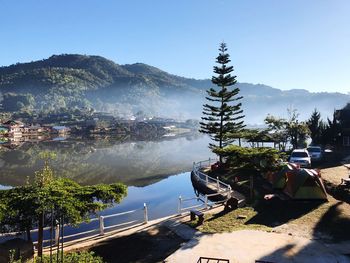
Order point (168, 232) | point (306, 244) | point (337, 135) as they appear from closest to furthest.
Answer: point (306, 244)
point (168, 232)
point (337, 135)

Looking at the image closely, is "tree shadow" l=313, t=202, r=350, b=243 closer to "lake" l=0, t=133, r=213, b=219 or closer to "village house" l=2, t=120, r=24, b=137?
"lake" l=0, t=133, r=213, b=219

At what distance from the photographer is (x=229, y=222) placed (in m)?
16.1

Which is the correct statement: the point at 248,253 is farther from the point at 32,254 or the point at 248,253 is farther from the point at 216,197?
the point at 216,197

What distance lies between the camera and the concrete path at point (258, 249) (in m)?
11.6

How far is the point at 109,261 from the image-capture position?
12125 millimetres

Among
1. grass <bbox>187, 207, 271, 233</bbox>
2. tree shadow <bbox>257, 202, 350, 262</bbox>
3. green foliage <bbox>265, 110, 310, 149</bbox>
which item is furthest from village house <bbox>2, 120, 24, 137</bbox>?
tree shadow <bbox>257, 202, 350, 262</bbox>

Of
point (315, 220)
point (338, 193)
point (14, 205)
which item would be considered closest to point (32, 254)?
point (14, 205)

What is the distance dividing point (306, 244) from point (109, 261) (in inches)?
286

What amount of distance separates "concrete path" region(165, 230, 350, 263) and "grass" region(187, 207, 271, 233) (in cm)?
86

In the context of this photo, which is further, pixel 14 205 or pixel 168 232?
pixel 168 232

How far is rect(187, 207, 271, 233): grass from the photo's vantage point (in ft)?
49.4

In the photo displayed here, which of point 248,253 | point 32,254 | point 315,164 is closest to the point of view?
point 32,254

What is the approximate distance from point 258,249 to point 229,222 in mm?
3671

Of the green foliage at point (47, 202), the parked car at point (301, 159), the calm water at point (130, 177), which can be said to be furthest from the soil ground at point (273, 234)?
the parked car at point (301, 159)
